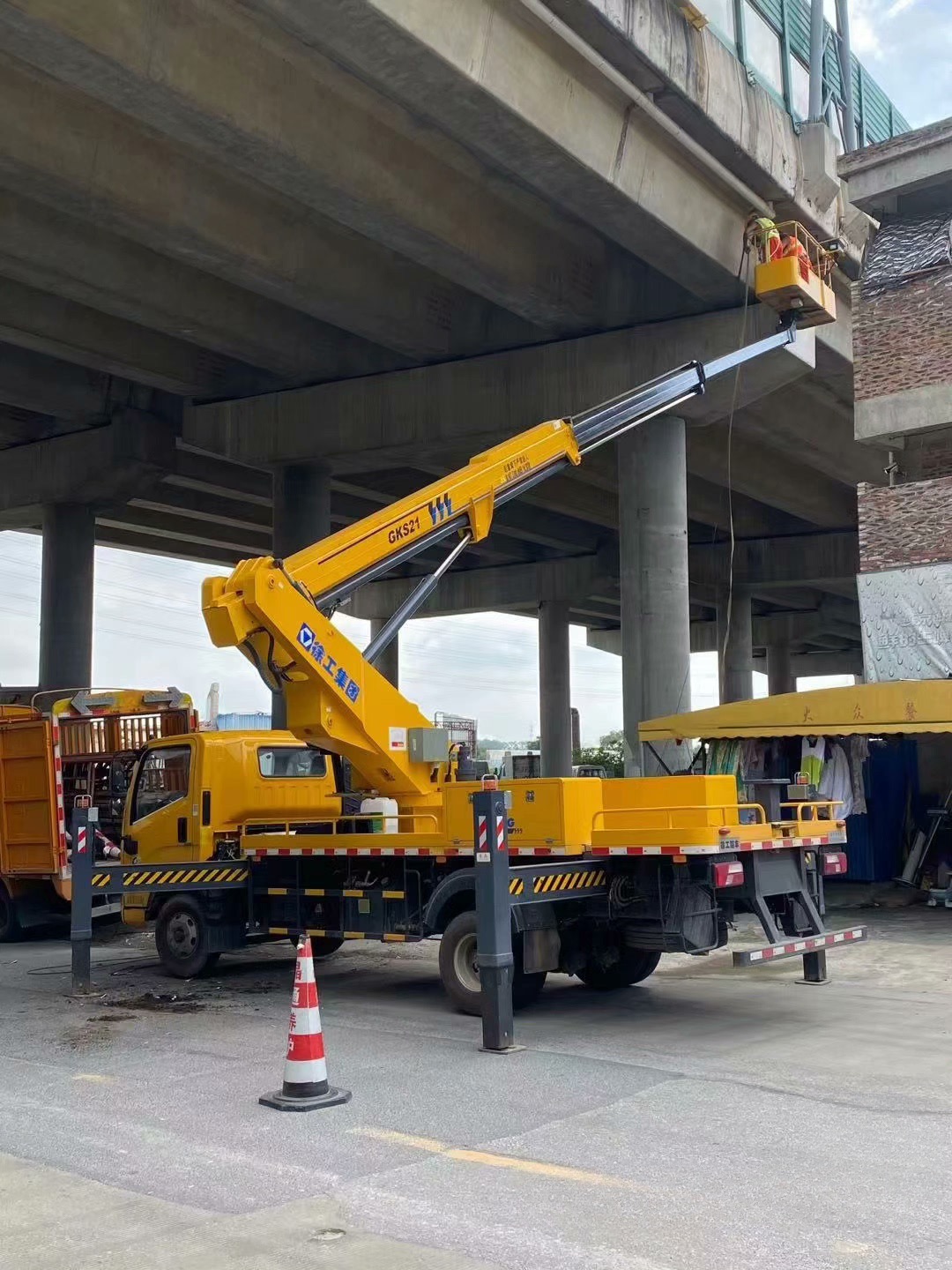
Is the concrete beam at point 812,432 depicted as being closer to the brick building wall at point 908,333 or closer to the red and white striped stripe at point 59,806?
the brick building wall at point 908,333

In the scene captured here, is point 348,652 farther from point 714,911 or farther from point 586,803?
point 714,911

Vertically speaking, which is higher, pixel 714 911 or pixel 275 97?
pixel 275 97

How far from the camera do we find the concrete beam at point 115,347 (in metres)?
21.3

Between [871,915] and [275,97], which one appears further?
[871,915]

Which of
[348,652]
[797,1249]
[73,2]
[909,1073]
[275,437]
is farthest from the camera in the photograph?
[275,437]

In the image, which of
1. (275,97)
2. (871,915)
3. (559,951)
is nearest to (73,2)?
(275,97)

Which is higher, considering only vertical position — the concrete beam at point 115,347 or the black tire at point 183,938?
the concrete beam at point 115,347

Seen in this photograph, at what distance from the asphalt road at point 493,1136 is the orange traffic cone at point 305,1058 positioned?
0.56 feet

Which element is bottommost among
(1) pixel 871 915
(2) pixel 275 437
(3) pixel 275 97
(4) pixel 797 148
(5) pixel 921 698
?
(1) pixel 871 915

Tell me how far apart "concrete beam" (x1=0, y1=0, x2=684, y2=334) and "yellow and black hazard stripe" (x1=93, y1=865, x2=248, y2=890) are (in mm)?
8554

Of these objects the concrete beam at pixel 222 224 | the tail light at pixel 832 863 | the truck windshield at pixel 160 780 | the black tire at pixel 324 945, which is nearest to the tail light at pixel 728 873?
the tail light at pixel 832 863

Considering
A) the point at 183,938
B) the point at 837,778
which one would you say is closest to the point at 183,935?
the point at 183,938

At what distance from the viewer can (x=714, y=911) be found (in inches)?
392

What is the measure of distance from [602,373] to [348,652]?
38.4 feet
